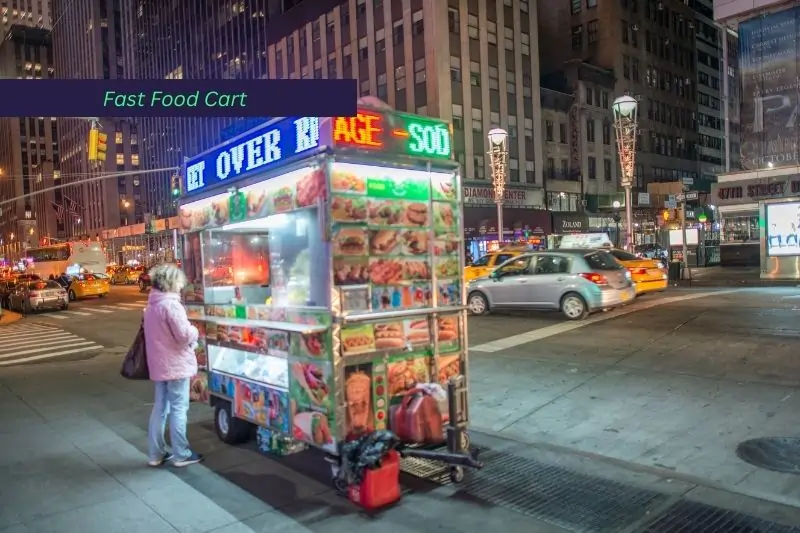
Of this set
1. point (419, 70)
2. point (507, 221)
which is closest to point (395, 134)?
point (419, 70)

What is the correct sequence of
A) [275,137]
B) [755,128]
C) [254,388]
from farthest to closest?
[755,128], [254,388], [275,137]

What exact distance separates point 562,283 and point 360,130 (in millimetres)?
10277

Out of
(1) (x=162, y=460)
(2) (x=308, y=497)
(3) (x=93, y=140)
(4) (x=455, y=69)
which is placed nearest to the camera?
(2) (x=308, y=497)

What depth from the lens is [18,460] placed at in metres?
5.99

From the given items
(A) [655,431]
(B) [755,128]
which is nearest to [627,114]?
(B) [755,128]

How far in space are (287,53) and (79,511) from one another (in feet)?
177

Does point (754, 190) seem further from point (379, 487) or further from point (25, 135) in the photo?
point (25, 135)

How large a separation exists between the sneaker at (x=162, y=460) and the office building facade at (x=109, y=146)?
10001cm

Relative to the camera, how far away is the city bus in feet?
145

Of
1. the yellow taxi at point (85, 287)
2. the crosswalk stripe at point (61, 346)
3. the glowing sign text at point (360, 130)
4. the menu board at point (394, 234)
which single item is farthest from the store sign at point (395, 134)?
the yellow taxi at point (85, 287)

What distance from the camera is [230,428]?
628 centimetres

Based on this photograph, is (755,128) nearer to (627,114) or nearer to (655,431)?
(627,114)

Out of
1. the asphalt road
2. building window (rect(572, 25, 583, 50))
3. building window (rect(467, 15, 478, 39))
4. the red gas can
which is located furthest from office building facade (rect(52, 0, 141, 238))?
the red gas can

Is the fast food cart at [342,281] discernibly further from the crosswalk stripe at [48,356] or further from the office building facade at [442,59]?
the office building facade at [442,59]
